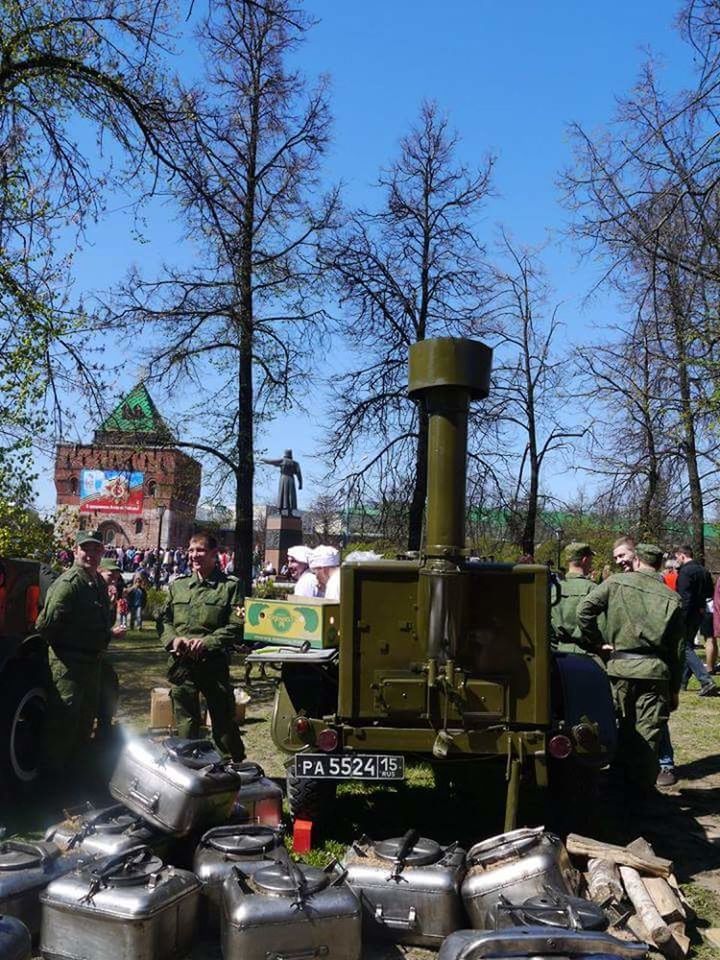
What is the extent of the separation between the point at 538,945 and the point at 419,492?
12.3 meters

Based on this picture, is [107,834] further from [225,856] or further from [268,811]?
[268,811]

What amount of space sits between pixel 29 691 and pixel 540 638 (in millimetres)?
3312

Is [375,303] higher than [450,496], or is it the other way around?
[375,303]

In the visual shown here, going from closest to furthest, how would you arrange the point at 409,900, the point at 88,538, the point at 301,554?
the point at 409,900 < the point at 88,538 < the point at 301,554

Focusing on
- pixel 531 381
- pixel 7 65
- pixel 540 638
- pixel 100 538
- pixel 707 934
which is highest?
pixel 7 65

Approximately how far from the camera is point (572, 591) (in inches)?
329

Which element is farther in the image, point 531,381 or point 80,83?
point 531,381

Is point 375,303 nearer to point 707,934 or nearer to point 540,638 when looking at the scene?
point 540,638

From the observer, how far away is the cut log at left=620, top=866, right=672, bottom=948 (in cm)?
420

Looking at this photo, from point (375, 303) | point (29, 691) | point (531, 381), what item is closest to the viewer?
point (29, 691)

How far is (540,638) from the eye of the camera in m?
5.23

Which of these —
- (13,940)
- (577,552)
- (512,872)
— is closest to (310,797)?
(512,872)

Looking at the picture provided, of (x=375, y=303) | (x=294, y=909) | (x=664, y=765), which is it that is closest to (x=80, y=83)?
(x=375, y=303)

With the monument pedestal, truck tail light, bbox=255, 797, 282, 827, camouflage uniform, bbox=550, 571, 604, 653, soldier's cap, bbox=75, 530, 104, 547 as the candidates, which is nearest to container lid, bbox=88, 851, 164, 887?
truck tail light, bbox=255, 797, 282, 827
